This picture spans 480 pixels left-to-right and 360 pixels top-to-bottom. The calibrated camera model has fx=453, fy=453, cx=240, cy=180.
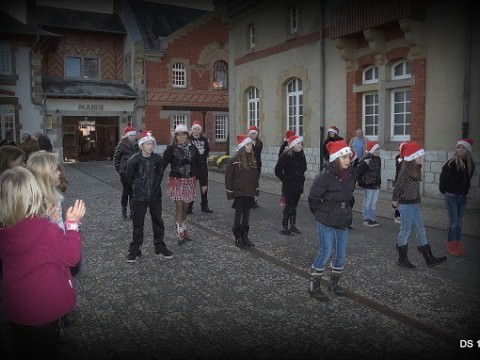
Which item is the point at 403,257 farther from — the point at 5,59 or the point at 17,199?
the point at 5,59

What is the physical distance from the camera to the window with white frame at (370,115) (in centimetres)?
1387

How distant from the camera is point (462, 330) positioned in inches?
160

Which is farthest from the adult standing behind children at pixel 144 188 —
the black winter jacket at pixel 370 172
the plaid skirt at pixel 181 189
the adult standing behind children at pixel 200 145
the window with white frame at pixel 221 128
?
the window with white frame at pixel 221 128

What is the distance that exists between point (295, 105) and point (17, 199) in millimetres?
14907

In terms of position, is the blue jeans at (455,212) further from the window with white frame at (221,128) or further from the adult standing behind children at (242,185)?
the window with white frame at (221,128)

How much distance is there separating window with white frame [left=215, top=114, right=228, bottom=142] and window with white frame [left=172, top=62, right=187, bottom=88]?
3.24 metres

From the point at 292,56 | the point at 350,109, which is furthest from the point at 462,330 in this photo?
the point at 292,56

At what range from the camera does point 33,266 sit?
2.79 metres

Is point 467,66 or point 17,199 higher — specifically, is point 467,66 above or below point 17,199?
above

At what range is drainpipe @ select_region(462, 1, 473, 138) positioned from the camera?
10672 mm

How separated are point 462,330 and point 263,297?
6.37ft

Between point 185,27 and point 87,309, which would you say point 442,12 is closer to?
point 87,309

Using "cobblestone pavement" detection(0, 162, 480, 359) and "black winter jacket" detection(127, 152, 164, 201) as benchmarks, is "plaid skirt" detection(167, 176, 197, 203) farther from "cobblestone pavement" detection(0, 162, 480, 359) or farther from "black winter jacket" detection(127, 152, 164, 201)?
"black winter jacket" detection(127, 152, 164, 201)

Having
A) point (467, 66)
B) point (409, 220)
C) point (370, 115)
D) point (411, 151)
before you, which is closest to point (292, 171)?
point (411, 151)
